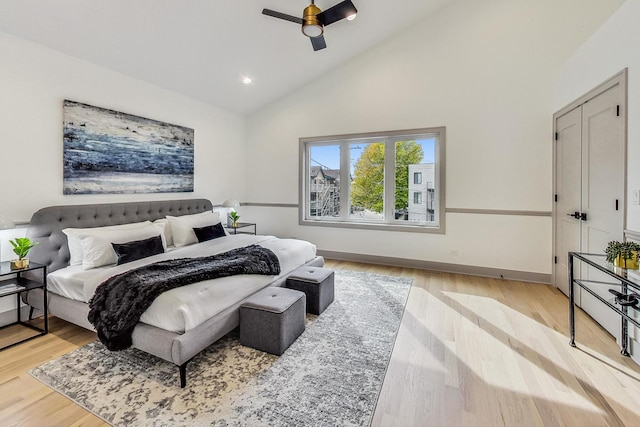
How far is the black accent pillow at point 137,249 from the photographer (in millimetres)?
2973

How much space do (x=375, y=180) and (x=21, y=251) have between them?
4.67 metres

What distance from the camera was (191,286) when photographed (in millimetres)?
2289

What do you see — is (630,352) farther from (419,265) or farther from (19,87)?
(19,87)

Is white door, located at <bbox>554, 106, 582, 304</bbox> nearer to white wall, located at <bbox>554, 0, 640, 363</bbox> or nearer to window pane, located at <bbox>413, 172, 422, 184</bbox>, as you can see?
white wall, located at <bbox>554, 0, 640, 363</bbox>

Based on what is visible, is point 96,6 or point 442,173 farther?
point 442,173

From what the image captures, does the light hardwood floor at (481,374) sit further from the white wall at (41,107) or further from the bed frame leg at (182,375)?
the white wall at (41,107)

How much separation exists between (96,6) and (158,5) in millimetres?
551

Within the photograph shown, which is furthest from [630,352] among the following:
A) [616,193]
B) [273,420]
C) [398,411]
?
[273,420]

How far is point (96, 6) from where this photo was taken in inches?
110

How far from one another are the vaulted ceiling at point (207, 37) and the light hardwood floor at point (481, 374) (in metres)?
2.99

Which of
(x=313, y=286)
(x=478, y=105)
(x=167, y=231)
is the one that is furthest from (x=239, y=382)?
(x=478, y=105)

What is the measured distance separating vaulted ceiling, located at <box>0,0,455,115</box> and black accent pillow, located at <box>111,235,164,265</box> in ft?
7.32

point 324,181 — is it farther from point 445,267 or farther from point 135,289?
point 135,289

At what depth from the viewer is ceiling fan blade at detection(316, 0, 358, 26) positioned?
2743 millimetres
